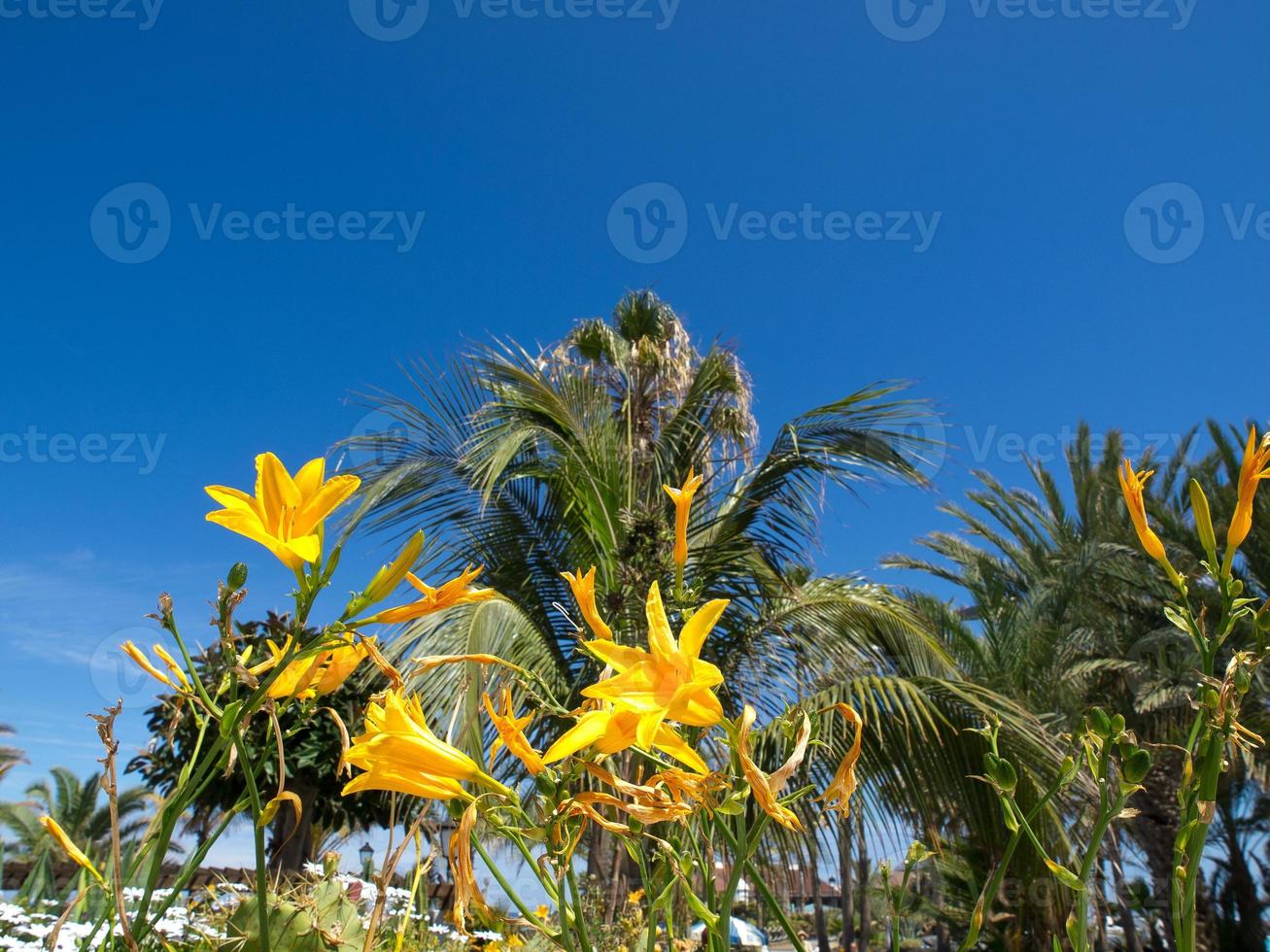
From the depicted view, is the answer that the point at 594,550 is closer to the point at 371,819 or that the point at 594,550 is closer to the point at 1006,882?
the point at 371,819

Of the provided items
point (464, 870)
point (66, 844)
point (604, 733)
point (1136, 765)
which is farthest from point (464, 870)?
point (1136, 765)

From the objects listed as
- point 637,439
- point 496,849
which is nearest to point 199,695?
point 496,849

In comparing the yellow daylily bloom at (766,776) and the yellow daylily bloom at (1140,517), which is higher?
the yellow daylily bloom at (1140,517)

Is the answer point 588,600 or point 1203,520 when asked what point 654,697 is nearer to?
point 588,600

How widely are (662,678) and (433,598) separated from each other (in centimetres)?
14

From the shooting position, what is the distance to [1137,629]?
968cm

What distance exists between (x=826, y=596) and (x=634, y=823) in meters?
5.29

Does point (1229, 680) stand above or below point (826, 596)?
below

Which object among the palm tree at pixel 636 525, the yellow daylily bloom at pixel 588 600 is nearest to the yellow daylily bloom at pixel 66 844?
the yellow daylily bloom at pixel 588 600

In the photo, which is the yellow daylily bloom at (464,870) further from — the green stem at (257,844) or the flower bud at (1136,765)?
the flower bud at (1136,765)

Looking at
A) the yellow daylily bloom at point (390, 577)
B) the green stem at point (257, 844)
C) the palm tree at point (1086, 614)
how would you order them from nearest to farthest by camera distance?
the green stem at point (257, 844), the yellow daylily bloom at point (390, 577), the palm tree at point (1086, 614)

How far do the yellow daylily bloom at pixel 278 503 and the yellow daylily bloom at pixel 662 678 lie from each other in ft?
0.58

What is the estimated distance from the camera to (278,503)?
1.72 ft

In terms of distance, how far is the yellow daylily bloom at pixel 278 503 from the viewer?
52 centimetres
